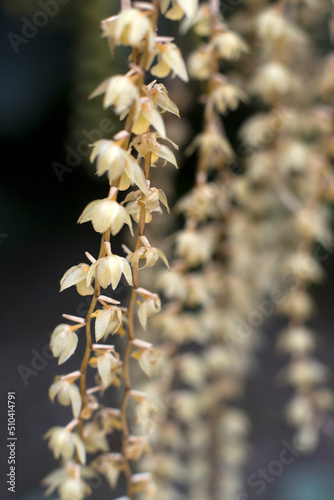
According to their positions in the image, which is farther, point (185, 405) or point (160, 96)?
point (185, 405)

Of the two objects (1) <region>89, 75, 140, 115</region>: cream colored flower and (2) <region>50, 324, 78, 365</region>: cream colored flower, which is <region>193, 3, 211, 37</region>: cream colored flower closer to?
(1) <region>89, 75, 140, 115</region>: cream colored flower

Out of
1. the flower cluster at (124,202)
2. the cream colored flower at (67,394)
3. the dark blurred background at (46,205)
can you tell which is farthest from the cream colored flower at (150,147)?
the dark blurred background at (46,205)

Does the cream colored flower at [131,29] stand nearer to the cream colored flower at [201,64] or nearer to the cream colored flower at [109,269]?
the cream colored flower at [109,269]

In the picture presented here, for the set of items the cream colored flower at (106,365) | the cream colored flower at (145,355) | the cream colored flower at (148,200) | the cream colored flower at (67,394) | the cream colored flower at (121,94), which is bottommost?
the cream colored flower at (145,355)

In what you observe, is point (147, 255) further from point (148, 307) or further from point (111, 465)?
point (111, 465)

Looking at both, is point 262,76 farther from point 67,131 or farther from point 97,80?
point 67,131

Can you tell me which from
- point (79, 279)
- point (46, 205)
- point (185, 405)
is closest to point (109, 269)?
point (79, 279)
